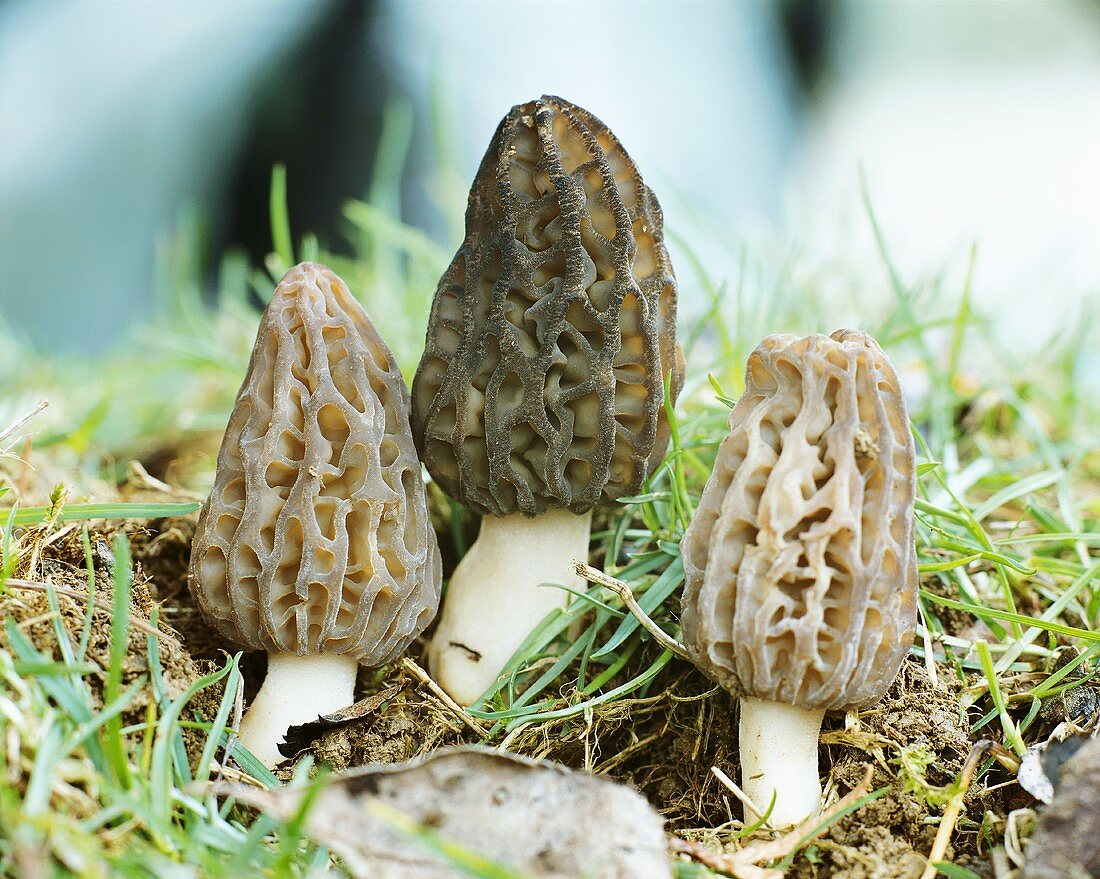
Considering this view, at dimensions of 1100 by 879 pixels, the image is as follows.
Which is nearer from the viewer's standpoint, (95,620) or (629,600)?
(95,620)

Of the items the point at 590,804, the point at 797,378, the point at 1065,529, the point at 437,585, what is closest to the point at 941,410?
the point at 1065,529

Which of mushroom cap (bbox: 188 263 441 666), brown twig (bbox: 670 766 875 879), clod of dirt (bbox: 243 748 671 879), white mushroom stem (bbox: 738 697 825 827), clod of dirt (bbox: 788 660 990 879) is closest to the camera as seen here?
clod of dirt (bbox: 243 748 671 879)

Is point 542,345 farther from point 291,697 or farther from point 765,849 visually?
point 765,849

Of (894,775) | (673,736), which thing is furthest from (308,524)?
(894,775)

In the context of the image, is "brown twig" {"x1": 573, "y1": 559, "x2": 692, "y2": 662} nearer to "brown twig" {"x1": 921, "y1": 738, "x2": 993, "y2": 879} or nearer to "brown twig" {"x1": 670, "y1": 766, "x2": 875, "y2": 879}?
"brown twig" {"x1": 670, "y1": 766, "x2": 875, "y2": 879}

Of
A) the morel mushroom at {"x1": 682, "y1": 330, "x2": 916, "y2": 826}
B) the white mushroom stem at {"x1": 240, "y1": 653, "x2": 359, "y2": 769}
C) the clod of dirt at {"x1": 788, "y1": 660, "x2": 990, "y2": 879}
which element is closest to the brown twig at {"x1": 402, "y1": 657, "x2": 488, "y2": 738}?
the white mushroom stem at {"x1": 240, "y1": 653, "x2": 359, "y2": 769}
